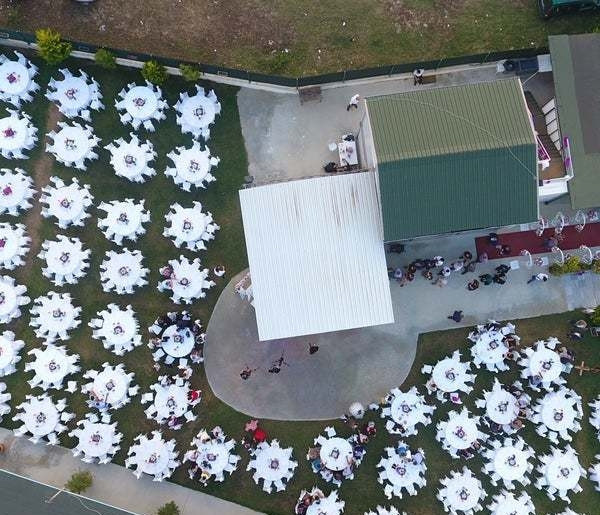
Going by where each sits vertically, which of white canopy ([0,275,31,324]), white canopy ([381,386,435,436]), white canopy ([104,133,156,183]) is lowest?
white canopy ([381,386,435,436])

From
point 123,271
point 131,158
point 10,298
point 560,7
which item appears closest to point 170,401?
point 123,271

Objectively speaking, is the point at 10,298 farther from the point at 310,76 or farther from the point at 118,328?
the point at 310,76

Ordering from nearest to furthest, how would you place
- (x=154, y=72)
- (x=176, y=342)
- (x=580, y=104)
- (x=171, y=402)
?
(x=580, y=104) → (x=154, y=72) → (x=176, y=342) → (x=171, y=402)

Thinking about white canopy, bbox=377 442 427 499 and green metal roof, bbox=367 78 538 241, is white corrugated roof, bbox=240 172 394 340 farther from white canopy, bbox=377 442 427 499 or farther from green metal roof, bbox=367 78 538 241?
white canopy, bbox=377 442 427 499

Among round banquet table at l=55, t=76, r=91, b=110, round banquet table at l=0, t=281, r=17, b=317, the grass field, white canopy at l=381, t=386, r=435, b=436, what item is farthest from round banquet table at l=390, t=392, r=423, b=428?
round banquet table at l=55, t=76, r=91, b=110

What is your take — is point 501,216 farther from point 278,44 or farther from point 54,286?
point 54,286

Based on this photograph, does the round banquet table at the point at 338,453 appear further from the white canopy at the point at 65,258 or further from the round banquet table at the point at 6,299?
the round banquet table at the point at 6,299
